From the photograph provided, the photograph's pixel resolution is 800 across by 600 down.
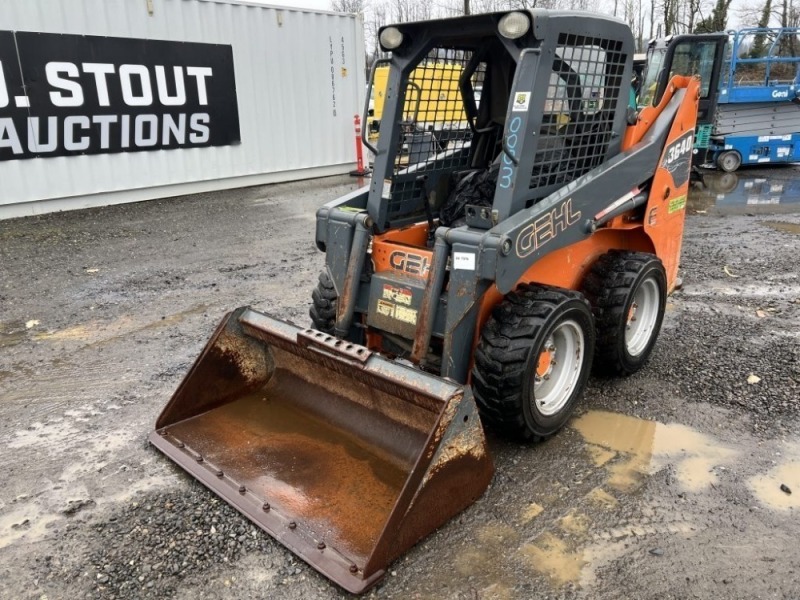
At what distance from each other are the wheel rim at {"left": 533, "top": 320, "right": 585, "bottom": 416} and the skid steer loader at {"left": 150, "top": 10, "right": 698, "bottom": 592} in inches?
0.5

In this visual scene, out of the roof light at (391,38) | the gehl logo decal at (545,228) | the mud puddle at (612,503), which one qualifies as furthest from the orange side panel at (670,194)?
the roof light at (391,38)

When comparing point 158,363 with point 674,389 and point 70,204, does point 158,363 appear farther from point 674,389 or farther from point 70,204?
point 70,204

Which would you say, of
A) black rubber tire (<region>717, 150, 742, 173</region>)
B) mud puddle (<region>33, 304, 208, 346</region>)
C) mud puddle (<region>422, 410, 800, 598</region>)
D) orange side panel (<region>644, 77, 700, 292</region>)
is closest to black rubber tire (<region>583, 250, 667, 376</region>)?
orange side panel (<region>644, 77, 700, 292</region>)

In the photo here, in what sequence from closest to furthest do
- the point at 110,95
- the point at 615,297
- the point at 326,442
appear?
the point at 326,442 → the point at 615,297 → the point at 110,95

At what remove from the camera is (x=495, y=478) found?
10.5ft

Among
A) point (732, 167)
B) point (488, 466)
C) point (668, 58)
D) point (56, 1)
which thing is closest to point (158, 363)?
point (488, 466)

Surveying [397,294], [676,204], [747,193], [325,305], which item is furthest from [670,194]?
[747,193]

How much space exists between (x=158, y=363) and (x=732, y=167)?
1264 centimetres

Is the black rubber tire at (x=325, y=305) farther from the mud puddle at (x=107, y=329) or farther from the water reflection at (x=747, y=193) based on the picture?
the water reflection at (x=747, y=193)

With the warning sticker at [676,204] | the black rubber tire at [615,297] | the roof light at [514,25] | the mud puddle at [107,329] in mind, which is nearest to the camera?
the roof light at [514,25]

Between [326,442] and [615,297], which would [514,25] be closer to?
[615,297]

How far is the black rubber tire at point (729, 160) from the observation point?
1302 centimetres

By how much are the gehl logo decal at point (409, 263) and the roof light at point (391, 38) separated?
119 centimetres

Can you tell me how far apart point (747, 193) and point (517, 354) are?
33.0ft
